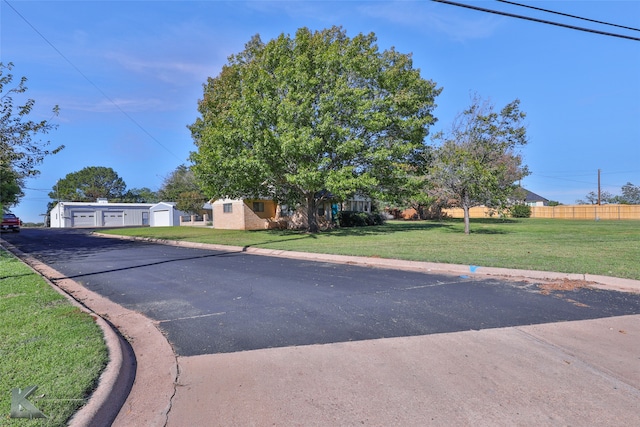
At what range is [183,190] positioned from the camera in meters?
56.7

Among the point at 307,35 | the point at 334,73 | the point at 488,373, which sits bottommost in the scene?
the point at 488,373

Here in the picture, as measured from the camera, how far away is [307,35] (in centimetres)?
2202

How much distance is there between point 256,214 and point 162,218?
83.6 feet

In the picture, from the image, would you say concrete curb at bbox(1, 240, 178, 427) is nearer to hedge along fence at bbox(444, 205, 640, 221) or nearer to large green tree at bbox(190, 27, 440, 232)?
large green tree at bbox(190, 27, 440, 232)

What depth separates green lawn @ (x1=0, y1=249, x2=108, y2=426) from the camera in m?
3.01

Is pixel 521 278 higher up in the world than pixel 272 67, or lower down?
lower down

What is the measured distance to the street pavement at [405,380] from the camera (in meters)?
2.99

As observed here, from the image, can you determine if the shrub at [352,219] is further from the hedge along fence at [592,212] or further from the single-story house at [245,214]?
the hedge along fence at [592,212]

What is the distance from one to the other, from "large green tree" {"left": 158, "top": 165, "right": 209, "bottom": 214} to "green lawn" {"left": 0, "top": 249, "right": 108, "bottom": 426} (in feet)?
122

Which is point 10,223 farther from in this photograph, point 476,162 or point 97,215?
point 476,162

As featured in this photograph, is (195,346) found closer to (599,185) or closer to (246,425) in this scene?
(246,425)

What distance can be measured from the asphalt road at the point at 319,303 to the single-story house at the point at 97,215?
48728mm

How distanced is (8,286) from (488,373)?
850cm

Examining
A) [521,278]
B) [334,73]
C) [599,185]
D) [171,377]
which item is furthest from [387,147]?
[599,185]
